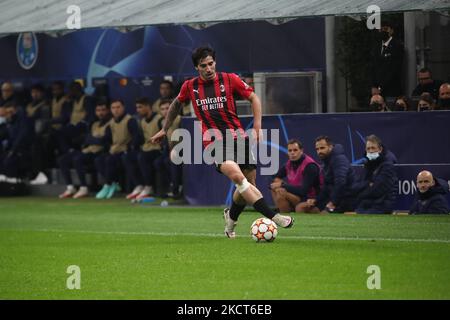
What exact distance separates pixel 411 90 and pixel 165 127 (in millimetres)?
6301

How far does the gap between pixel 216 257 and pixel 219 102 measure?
2.25 metres

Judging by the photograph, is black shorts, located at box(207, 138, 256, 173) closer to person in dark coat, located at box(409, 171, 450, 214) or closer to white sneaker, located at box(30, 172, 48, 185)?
person in dark coat, located at box(409, 171, 450, 214)

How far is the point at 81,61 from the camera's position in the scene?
24.5 m

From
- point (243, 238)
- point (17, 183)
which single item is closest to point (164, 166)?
point (17, 183)

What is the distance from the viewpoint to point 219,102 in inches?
514

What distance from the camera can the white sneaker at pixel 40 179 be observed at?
2397 cm

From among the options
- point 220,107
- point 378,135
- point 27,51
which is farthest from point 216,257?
point 27,51

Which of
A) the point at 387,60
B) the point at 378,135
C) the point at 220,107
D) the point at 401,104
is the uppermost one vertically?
the point at 387,60

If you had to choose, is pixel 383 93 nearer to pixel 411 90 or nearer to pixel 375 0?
pixel 411 90

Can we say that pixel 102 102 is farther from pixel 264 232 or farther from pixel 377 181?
pixel 264 232

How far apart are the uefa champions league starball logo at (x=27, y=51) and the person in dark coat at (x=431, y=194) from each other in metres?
11.8

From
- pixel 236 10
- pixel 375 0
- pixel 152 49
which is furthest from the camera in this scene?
pixel 152 49

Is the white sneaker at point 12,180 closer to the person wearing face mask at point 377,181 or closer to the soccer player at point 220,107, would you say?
the person wearing face mask at point 377,181

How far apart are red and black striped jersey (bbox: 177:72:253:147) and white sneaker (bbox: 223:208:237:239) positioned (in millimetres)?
898
